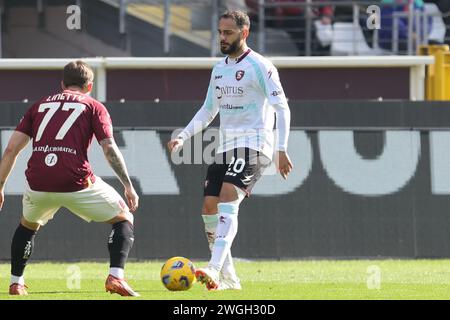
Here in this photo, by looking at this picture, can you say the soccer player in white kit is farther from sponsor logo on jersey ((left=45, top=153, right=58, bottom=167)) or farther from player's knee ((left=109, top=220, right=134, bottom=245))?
sponsor logo on jersey ((left=45, top=153, right=58, bottom=167))

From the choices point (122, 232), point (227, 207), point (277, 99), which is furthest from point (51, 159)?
point (277, 99)

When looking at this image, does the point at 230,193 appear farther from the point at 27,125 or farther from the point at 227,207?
the point at 27,125

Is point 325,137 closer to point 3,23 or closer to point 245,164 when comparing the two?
point 245,164

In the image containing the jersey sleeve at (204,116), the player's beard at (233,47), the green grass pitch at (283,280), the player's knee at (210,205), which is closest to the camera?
the green grass pitch at (283,280)

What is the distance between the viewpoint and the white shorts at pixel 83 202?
10289 mm

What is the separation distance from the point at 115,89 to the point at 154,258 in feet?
12.8

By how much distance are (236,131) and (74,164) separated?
1441mm

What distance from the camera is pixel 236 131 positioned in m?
10.9

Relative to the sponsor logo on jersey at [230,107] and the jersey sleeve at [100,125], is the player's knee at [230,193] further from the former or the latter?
the jersey sleeve at [100,125]

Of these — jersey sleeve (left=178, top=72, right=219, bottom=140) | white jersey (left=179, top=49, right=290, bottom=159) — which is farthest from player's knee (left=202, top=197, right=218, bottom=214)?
jersey sleeve (left=178, top=72, right=219, bottom=140)

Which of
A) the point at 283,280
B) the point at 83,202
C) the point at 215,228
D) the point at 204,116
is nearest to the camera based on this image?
the point at 83,202

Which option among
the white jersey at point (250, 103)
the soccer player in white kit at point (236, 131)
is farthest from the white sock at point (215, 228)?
the white jersey at point (250, 103)

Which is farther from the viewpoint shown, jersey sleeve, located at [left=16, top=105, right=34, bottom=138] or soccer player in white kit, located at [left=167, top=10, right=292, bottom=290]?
soccer player in white kit, located at [left=167, top=10, right=292, bottom=290]

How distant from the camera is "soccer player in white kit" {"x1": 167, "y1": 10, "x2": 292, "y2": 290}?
1064cm
